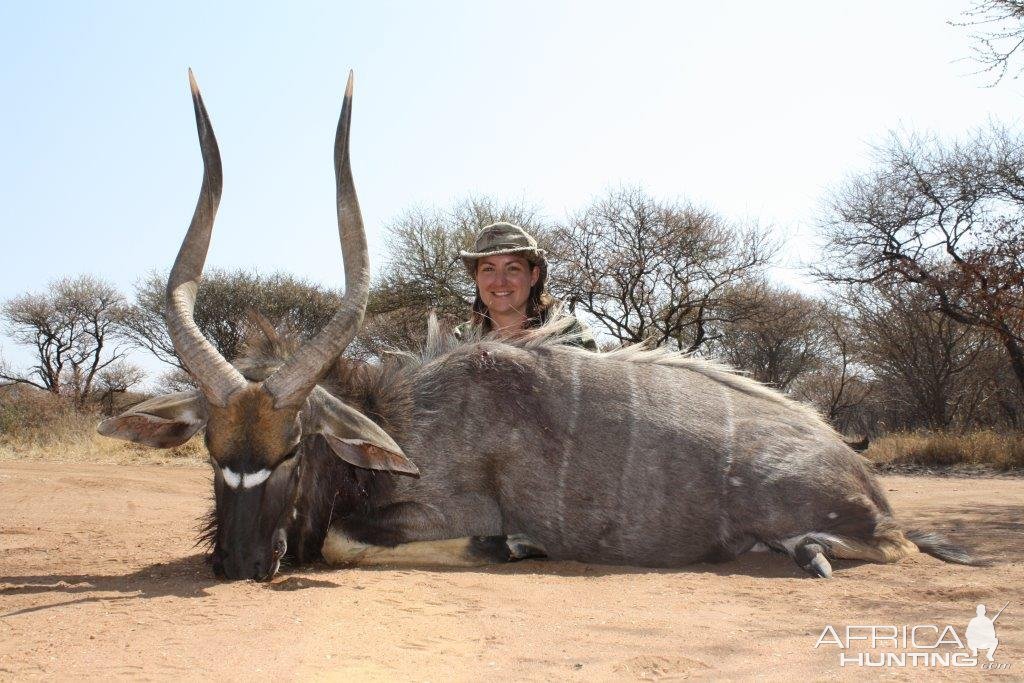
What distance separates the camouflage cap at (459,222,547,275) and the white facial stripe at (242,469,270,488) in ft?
9.76

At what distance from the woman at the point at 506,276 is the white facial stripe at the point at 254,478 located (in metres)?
2.69

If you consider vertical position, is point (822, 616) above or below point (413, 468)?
below

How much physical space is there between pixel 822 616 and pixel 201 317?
79.8 feet

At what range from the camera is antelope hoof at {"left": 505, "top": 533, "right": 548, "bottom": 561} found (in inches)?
185

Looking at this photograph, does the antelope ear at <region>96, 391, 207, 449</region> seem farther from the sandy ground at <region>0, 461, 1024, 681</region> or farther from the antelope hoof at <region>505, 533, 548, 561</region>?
the antelope hoof at <region>505, 533, 548, 561</region>

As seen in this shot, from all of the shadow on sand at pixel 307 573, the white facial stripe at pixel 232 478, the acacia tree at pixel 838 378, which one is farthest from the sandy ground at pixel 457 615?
the acacia tree at pixel 838 378

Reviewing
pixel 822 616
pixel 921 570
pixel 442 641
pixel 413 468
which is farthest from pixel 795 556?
pixel 442 641

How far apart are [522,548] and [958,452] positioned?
10.9 meters

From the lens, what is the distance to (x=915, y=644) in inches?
118

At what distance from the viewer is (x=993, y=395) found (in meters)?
20.7

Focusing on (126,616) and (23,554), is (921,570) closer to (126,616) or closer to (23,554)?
(126,616)

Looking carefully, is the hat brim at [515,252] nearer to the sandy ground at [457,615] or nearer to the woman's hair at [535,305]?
the woman's hair at [535,305]

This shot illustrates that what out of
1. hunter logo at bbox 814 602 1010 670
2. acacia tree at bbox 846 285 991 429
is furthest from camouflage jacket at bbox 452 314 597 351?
acacia tree at bbox 846 285 991 429

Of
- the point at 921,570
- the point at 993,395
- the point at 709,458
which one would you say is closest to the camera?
the point at 921,570
